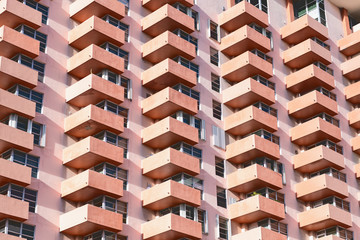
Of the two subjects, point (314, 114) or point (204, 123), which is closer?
point (204, 123)

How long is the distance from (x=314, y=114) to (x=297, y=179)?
757cm

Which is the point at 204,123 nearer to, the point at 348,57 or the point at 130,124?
the point at 130,124

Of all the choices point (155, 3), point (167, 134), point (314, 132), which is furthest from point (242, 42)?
point (167, 134)

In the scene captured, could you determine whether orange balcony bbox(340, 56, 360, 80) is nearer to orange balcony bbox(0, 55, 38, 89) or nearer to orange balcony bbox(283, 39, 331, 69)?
orange balcony bbox(283, 39, 331, 69)

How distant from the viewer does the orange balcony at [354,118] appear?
74062mm

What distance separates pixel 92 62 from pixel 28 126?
8.39m

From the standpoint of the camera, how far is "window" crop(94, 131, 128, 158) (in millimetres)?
59219

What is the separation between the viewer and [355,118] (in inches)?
2923

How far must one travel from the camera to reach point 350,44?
7912 centimetres

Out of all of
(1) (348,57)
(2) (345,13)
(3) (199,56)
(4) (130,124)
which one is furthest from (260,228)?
(2) (345,13)

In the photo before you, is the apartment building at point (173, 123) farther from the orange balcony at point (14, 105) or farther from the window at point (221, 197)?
the window at point (221, 197)

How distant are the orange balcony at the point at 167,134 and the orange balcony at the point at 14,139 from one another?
422 inches

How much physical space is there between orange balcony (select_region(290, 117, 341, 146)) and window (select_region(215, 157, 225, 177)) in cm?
873

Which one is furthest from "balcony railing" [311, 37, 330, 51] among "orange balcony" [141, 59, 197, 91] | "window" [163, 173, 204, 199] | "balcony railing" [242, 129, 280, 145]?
"window" [163, 173, 204, 199]
